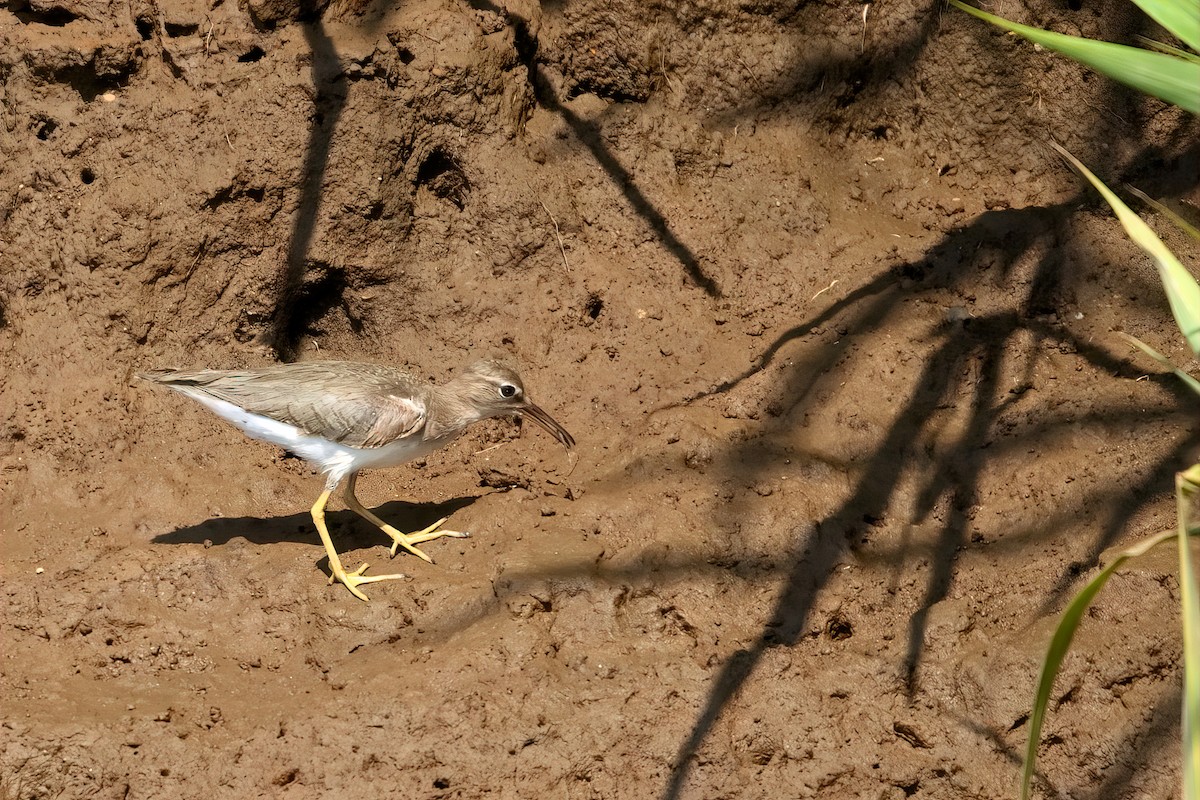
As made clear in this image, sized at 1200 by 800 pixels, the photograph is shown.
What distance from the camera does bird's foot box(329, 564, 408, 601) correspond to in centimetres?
607

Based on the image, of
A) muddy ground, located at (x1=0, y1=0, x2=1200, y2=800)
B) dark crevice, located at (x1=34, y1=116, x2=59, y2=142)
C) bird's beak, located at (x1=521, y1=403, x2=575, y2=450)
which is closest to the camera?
muddy ground, located at (x1=0, y1=0, x2=1200, y2=800)

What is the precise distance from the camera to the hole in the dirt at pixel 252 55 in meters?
7.36

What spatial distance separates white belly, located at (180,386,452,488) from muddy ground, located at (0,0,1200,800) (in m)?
0.52

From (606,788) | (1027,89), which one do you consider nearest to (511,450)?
(606,788)

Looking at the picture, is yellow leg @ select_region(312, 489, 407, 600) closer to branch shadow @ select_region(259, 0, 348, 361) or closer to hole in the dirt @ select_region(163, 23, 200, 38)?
branch shadow @ select_region(259, 0, 348, 361)

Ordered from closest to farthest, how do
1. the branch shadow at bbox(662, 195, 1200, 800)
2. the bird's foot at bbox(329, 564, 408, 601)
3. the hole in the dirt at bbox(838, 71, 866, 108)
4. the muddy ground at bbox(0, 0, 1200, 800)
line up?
1. the muddy ground at bbox(0, 0, 1200, 800)
2. the branch shadow at bbox(662, 195, 1200, 800)
3. the bird's foot at bbox(329, 564, 408, 601)
4. the hole in the dirt at bbox(838, 71, 866, 108)

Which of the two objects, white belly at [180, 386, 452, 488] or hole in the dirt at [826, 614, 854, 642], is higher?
hole in the dirt at [826, 614, 854, 642]

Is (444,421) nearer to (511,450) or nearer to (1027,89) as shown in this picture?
(511,450)

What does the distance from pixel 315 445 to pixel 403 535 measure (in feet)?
2.56

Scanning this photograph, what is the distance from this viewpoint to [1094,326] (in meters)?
7.16

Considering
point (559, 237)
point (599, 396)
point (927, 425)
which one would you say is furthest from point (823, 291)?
point (559, 237)

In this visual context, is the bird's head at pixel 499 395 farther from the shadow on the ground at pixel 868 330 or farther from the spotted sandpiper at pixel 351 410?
the shadow on the ground at pixel 868 330

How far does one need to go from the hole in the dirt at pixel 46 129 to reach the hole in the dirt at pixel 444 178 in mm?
2429

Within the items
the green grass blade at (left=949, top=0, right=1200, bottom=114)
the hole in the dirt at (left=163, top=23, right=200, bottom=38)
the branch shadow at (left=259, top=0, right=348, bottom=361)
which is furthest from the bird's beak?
the green grass blade at (left=949, top=0, right=1200, bottom=114)
